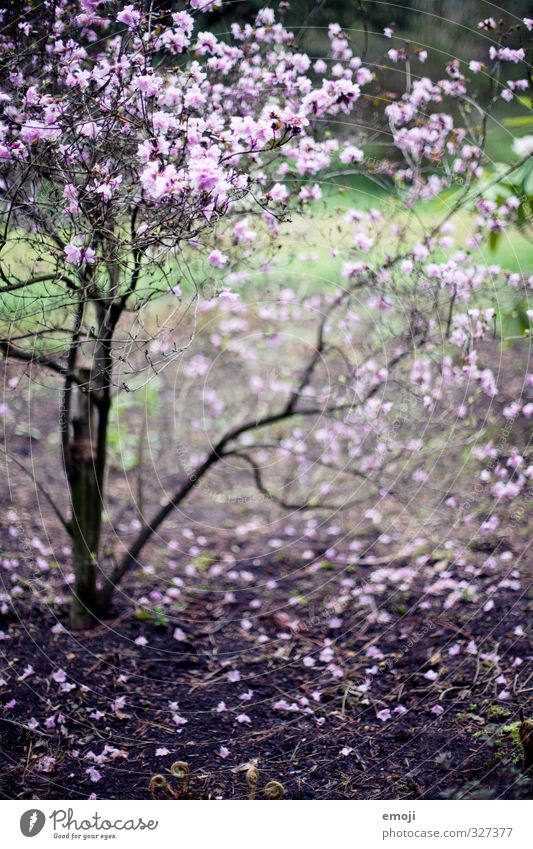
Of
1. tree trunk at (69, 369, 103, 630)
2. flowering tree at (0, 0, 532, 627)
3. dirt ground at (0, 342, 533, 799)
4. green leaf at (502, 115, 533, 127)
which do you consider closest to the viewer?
flowering tree at (0, 0, 532, 627)

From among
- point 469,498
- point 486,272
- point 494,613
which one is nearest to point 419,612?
point 494,613

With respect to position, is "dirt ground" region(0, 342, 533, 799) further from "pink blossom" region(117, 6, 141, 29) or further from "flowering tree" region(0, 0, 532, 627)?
"pink blossom" region(117, 6, 141, 29)

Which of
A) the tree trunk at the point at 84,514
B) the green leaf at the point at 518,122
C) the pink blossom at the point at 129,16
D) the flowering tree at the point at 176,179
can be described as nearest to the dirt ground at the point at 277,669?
the tree trunk at the point at 84,514

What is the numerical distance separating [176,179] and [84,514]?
1688 mm

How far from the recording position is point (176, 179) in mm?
2002

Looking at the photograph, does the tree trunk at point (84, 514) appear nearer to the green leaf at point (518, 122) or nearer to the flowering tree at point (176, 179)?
the flowering tree at point (176, 179)

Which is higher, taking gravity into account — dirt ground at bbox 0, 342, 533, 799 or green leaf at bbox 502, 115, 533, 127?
green leaf at bbox 502, 115, 533, 127

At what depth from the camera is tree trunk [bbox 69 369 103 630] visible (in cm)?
319

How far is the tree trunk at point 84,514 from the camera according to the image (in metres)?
3.19

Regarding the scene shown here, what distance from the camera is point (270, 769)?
2.60 meters

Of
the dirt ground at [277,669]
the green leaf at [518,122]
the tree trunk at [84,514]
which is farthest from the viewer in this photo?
the green leaf at [518,122]

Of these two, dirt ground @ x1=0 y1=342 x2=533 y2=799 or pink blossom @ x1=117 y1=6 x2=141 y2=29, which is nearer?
pink blossom @ x1=117 y1=6 x2=141 y2=29

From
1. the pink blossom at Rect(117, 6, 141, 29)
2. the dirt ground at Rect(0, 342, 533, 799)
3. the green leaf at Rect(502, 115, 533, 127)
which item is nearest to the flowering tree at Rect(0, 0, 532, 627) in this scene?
the pink blossom at Rect(117, 6, 141, 29)
